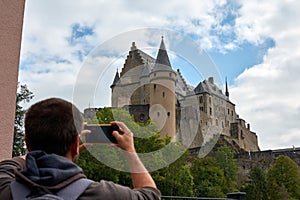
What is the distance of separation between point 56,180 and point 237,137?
6817 centimetres

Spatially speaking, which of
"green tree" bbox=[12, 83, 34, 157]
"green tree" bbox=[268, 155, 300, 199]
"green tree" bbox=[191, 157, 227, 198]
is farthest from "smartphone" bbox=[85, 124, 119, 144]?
"green tree" bbox=[268, 155, 300, 199]

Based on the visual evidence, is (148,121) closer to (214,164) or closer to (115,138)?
(115,138)

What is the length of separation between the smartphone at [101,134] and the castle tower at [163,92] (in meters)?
0.56

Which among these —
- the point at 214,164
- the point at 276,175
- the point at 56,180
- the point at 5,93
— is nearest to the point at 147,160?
the point at 56,180

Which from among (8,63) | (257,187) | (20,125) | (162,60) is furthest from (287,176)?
(162,60)

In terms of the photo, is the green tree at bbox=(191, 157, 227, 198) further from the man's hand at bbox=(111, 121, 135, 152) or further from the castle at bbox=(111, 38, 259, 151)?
the man's hand at bbox=(111, 121, 135, 152)

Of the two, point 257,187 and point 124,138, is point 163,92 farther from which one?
point 257,187

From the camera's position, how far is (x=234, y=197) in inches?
152

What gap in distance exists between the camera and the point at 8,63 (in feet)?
11.7

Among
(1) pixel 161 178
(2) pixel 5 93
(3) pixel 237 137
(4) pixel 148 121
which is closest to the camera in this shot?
(4) pixel 148 121

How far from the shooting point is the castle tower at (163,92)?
6.50ft

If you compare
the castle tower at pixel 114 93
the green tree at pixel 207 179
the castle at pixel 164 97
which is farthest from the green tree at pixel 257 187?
the castle tower at pixel 114 93

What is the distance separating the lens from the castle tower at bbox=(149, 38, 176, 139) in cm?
198

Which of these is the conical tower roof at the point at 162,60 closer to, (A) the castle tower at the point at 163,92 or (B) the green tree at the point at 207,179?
(A) the castle tower at the point at 163,92
